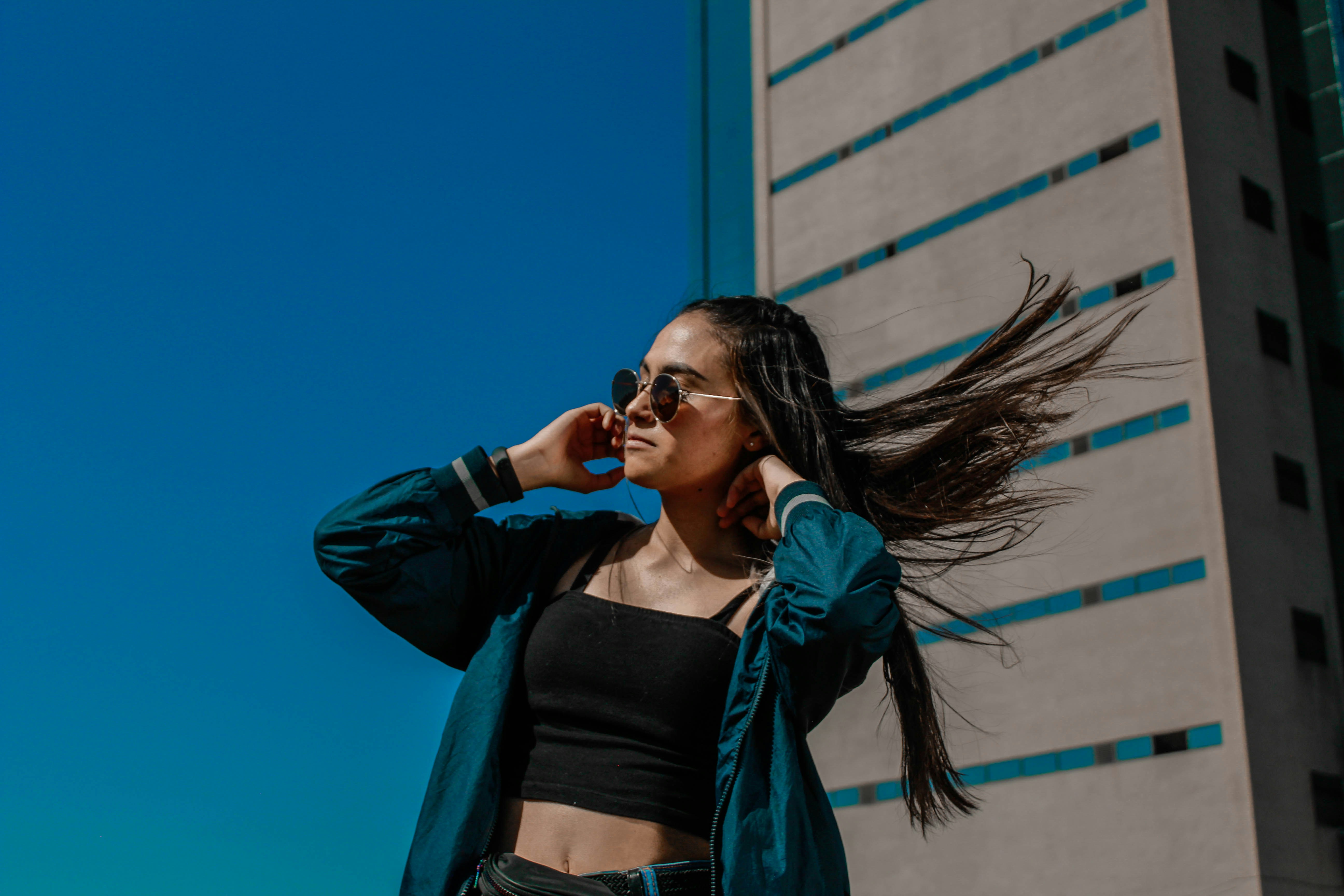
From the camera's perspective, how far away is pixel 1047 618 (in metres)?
16.9

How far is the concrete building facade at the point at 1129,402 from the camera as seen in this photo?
50.3 ft

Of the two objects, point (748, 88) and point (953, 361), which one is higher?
point (748, 88)

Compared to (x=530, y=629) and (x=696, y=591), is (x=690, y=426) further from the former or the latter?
(x=530, y=629)

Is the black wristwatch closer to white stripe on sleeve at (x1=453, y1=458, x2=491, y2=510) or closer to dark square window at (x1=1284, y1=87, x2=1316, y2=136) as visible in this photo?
white stripe on sleeve at (x1=453, y1=458, x2=491, y2=510)

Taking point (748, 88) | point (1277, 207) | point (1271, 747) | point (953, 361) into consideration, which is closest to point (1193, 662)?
point (1271, 747)

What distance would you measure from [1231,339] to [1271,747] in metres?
5.26

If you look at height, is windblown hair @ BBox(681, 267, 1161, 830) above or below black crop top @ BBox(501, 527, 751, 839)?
above

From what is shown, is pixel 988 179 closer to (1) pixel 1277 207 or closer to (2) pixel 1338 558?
(1) pixel 1277 207

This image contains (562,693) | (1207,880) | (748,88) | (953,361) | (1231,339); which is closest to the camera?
(562,693)

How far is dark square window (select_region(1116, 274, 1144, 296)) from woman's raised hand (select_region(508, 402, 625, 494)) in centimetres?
1576

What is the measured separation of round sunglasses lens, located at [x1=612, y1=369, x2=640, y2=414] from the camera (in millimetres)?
2953

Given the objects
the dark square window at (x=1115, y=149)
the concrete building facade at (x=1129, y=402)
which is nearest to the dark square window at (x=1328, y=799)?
the concrete building facade at (x=1129, y=402)

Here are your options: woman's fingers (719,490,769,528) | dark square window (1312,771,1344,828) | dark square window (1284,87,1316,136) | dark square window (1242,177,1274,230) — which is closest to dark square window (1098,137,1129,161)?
dark square window (1242,177,1274,230)

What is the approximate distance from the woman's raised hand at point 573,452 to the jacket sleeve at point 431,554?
93 millimetres
